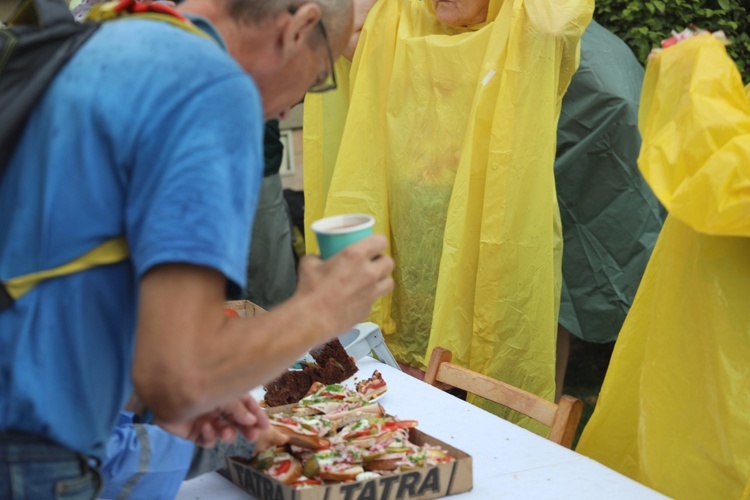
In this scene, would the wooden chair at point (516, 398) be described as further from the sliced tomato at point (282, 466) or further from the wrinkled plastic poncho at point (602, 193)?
the wrinkled plastic poncho at point (602, 193)

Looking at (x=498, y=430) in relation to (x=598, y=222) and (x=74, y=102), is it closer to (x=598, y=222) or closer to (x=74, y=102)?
(x=74, y=102)

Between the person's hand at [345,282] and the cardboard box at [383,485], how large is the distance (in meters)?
0.65

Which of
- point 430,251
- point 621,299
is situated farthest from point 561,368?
point 430,251

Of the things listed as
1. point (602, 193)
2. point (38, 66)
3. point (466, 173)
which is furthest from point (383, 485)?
point (602, 193)

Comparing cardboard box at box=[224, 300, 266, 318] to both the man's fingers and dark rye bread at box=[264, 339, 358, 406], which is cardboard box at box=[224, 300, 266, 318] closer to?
dark rye bread at box=[264, 339, 358, 406]

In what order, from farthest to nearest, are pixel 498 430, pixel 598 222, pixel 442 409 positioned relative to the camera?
pixel 598 222 → pixel 442 409 → pixel 498 430

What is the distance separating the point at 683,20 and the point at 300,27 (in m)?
3.65

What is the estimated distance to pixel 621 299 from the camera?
4102 mm

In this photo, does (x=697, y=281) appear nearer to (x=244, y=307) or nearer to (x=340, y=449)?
(x=340, y=449)

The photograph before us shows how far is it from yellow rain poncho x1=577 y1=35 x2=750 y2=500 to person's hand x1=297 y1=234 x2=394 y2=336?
4.09 feet

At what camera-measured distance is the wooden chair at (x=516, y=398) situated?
2.28m

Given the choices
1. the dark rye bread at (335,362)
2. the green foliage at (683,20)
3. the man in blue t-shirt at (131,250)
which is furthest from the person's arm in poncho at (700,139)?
the green foliage at (683,20)

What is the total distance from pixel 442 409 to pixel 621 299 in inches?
76.6

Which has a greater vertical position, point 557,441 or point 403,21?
point 403,21
